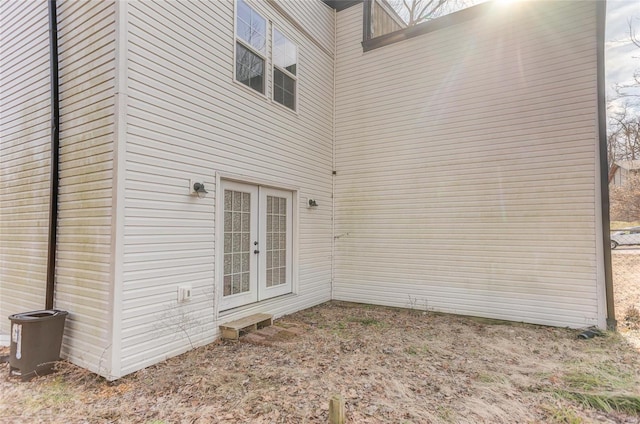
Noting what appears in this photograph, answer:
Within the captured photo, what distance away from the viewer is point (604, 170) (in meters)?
4.88

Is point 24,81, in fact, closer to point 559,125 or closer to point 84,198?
point 84,198

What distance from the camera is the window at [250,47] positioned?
4.92m

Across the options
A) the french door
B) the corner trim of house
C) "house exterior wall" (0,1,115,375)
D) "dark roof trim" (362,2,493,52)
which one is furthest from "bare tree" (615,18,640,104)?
"house exterior wall" (0,1,115,375)

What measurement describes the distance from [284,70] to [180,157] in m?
2.85

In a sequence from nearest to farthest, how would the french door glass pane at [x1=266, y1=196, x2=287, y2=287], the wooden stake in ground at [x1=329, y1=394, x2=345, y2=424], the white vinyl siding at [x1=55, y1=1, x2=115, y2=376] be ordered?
the wooden stake in ground at [x1=329, y1=394, x2=345, y2=424] < the white vinyl siding at [x1=55, y1=1, x2=115, y2=376] < the french door glass pane at [x1=266, y1=196, x2=287, y2=287]

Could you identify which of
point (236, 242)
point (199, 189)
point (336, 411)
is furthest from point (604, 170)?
point (199, 189)

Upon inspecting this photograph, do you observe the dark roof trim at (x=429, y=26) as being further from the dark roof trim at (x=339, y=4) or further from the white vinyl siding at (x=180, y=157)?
the white vinyl siding at (x=180, y=157)

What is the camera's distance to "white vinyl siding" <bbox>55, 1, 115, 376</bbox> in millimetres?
3367

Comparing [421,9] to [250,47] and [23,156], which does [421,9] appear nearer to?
[250,47]

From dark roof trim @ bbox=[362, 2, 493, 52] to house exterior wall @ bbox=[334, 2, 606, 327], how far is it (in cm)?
10

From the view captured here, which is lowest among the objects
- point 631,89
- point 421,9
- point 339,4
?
point 631,89

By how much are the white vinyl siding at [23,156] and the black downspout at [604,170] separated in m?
7.56

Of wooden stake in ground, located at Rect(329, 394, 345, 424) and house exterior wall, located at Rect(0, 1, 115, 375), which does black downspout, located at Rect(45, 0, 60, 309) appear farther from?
wooden stake in ground, located at Rect(329, 394, 345, 424)

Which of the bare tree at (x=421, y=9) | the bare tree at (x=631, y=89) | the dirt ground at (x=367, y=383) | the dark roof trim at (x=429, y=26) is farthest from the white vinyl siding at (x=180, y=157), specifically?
the bare tree at (x=631, y=89)
